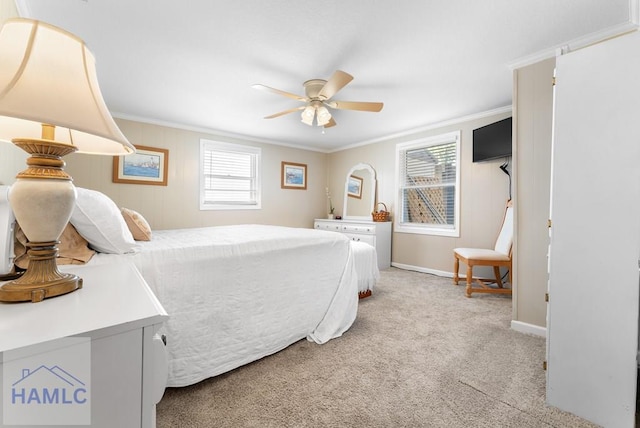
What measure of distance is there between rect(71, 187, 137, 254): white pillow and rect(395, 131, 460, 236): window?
13.4ft

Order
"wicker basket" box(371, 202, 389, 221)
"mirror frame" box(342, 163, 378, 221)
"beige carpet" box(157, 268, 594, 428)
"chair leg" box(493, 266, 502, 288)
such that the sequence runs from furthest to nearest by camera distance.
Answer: "mirror frame" box(342, 163, 378, 221) → "wicker basket" box(371, 202, 389, 221) → "chair leg" box(493, 266, 502, 288) → "beige carpet" box(157, 268, 594, 428)

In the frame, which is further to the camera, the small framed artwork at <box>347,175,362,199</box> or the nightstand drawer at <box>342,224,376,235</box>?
the small framed artwork at <box>347,175,362,199</box>

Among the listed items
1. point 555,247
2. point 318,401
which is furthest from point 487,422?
point 555,247

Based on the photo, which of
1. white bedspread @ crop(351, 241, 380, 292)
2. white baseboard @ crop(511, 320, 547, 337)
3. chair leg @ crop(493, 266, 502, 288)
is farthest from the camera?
chair leg @ crop(493, 266, 502, 288)

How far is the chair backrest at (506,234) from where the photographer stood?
322cm

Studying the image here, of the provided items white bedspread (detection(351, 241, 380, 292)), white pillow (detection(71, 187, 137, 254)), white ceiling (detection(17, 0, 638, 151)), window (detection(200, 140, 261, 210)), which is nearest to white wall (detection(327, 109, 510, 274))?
white ceiling (detection(17, 0, 638, 151))

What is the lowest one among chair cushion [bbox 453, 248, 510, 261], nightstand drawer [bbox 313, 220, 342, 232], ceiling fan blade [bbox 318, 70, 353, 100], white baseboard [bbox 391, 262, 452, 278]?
white baseboard [bbox 391, 262, 452, 278]

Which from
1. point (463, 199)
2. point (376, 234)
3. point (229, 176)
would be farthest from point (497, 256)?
point (229, 176)

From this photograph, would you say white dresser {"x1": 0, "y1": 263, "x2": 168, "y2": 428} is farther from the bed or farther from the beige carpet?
the beige carpet

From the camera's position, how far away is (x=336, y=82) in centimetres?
225

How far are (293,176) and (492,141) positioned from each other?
350 centimetres

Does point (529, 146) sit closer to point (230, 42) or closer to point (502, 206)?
point (502, 206)

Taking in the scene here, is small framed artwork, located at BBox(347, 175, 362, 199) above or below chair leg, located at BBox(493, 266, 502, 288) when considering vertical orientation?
above

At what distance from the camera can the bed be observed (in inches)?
59.0
